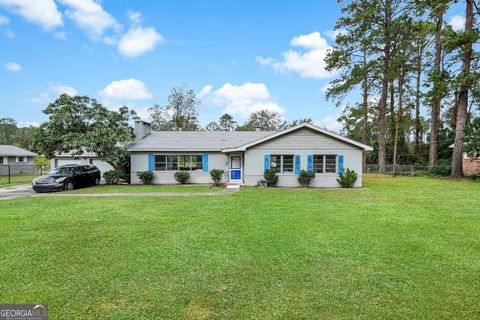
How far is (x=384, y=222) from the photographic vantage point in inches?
315

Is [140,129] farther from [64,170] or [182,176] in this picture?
[64,170]

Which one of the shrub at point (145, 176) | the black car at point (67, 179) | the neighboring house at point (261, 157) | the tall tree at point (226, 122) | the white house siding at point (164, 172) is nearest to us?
the black car at point (67, 179)

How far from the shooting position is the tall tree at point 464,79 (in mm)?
19625

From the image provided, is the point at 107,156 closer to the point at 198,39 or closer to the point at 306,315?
the point at 198,39

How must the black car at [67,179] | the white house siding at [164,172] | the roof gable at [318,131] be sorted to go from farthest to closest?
the white house siding at [164,172], the roof gable at [318,131], the black car at [67,179]

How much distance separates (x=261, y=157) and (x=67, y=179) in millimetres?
11408

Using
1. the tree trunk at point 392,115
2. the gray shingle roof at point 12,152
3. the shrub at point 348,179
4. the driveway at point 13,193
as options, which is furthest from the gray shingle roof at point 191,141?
the gray shingle roof at point 12,152

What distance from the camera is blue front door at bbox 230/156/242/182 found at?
19328 mm

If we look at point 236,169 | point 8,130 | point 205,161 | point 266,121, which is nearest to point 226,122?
point 266,121

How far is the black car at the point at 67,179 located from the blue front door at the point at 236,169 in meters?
9.27

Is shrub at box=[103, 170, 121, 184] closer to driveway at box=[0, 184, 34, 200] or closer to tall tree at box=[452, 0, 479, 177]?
driveway at box=[0, 184, 34, 200]

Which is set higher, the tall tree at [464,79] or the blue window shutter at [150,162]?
the tall tree at [464,79]

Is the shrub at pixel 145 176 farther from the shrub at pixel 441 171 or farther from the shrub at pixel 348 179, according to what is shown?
the shrub at pixel 441 171

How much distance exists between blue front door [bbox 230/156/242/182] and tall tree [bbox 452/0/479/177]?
16446 millimetres
